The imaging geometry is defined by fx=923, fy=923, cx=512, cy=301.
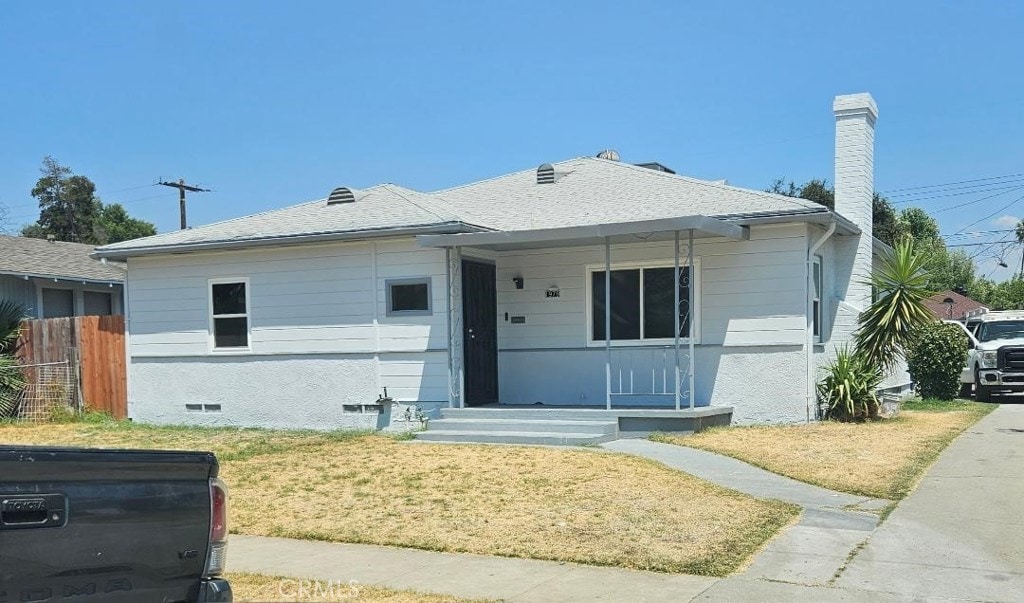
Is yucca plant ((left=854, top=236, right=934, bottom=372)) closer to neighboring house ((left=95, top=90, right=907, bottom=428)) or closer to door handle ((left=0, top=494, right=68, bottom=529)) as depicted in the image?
neighboring house ((left=95, top=90, right=907, bottom=428))

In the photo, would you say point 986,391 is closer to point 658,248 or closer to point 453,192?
point 658,248

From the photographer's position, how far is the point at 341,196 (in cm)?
1744

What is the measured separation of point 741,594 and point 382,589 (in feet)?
8.18

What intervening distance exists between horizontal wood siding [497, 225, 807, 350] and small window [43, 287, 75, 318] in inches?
562

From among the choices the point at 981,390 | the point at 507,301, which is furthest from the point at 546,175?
the point at 981,390

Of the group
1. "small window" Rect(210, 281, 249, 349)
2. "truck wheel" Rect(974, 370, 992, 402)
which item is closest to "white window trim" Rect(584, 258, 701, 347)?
"small window" Rect(210, 281, 249, 349)

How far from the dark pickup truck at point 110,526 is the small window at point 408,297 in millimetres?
10942

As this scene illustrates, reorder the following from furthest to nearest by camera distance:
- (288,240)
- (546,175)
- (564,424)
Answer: (546,175) → (288,240) → (564,424)

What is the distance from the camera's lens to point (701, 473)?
10648mm

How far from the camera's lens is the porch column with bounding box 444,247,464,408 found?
48.7 ft

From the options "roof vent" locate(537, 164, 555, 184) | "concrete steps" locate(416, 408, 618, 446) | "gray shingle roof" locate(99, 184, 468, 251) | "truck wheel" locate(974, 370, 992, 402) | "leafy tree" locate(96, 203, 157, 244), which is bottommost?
"truck wheel" locate(974, 370, 992, 402)

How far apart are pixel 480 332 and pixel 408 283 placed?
4.84 feet

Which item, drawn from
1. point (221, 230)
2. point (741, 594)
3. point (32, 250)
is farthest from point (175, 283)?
point (741, 594)

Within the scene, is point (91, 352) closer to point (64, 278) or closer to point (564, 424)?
point (64, 278)
